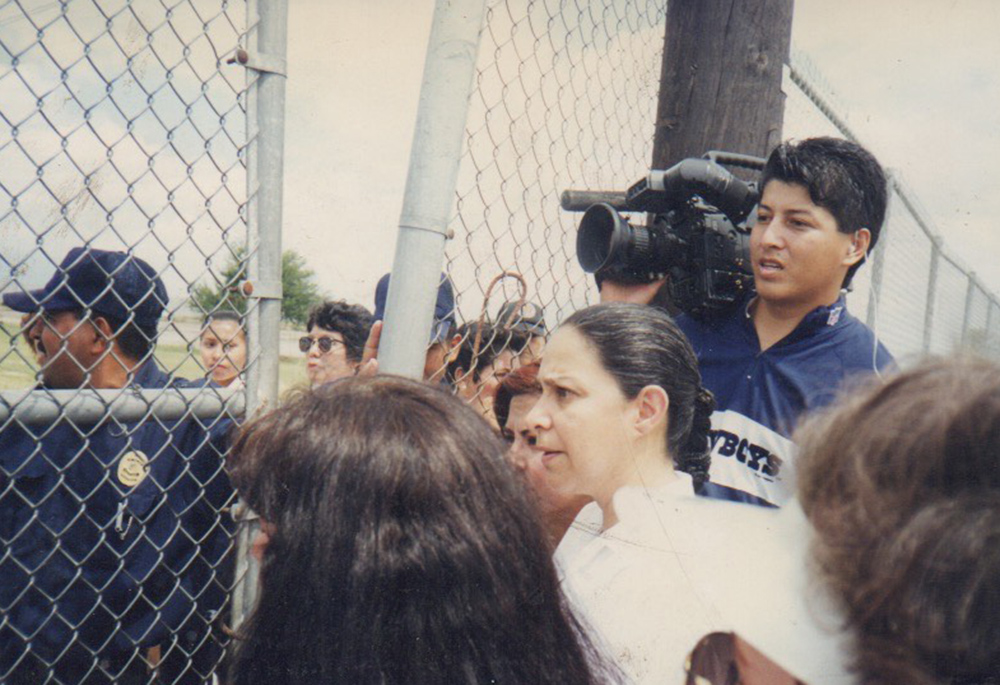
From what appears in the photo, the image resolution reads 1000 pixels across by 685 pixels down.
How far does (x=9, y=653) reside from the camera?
186 cm

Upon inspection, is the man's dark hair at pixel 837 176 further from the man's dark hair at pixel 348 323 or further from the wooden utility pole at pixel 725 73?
the man's dark hair at pixel 348 323

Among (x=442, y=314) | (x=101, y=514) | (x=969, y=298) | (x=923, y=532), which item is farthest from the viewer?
(x=969, y=298)

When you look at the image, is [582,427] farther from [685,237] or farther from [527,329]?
[527,329]

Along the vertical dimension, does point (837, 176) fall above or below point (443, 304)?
above

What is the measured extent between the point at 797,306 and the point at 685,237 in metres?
0.31

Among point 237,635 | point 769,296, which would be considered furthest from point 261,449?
point 769,296

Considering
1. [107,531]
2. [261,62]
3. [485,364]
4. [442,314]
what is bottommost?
[107,531]

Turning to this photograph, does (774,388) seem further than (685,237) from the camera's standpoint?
No

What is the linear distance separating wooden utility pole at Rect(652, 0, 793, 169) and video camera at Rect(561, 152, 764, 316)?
198 millimetres

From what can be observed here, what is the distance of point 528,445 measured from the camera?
168 cm

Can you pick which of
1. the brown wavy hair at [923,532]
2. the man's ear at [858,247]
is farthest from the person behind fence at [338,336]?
the brown wavy hair at [923,532]

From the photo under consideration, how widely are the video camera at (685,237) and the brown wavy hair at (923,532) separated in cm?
131

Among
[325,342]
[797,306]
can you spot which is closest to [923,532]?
[797,306]

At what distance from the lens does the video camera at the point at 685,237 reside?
6.15 ft
